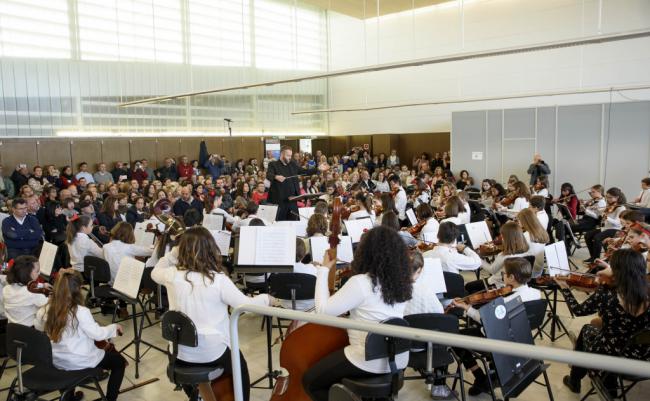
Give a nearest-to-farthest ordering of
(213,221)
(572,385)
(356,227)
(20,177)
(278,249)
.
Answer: (572,385)
(278,249)
(356,227)
(213,221)
(20,177)

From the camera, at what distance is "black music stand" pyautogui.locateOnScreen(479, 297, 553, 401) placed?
9.32 ft

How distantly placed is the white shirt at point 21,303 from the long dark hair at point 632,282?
397 cm

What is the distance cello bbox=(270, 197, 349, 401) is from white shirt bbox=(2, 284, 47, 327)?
6.79 ft

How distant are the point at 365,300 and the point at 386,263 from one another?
0.73ft

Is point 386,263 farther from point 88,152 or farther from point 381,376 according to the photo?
point 88,152

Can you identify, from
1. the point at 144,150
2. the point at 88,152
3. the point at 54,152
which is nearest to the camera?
the point at 54,152

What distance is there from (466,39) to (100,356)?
1510 cm

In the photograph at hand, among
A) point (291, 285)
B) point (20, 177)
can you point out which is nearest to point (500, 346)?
point (291, 285)

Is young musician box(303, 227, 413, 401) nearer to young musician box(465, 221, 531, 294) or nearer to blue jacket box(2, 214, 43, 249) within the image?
young musician box(465, 221, 531, 294)

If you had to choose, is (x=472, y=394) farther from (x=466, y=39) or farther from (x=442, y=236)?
(x=466, y=39)

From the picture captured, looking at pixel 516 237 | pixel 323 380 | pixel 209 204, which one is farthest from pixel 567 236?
pixel 323 380

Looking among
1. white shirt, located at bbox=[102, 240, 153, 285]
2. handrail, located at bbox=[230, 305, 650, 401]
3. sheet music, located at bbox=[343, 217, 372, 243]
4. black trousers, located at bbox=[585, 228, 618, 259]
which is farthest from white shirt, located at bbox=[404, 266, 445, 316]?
black trousers, located at bbox=[585, 228, 618, 259]

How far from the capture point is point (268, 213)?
6980mm

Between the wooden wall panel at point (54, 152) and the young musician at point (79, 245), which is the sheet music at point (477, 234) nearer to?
the young musician at point (79, 245)
